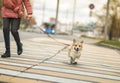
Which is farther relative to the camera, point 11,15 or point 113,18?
point 113,18

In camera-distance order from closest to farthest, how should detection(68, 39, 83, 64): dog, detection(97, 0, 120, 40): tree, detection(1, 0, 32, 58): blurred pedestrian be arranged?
detection(68, 39, 83, 64): dog, detection(1, 0, 32, 58): blurred pedestrian, detection(97, 0, 120, 40): tree

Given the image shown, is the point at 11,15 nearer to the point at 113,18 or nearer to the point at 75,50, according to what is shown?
the point at 75,50

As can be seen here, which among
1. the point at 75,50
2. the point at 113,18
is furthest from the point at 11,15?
the point at 113,18

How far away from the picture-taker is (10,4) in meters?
7.88

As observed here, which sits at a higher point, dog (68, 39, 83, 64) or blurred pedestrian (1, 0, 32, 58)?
blurred pedestrian (1, 0, 32, 58)

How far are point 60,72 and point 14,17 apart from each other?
2118mm

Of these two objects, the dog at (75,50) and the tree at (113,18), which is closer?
the dog at (75,50)

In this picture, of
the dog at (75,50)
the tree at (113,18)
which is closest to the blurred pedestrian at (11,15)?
the dog at (75,50)

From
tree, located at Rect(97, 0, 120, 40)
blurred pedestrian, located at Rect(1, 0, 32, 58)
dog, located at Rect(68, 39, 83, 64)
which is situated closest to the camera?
dog, located at Rect(68, 39, 83, 64)

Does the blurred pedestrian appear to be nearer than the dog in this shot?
No

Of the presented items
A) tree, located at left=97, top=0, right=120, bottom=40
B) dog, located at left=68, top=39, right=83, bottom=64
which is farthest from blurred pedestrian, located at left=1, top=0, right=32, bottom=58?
tree, located at left=97, top=0, right=120, bottom=40

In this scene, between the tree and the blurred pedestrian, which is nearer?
the blurred pedestrian

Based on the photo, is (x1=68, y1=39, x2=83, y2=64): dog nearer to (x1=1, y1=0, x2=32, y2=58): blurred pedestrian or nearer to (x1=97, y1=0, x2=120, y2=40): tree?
(x1=1, y1=0, x2=32, y2=58): blurred pedestrian

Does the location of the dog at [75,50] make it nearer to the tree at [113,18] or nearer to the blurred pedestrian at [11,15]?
the blurred pedestrian at [11,15]
